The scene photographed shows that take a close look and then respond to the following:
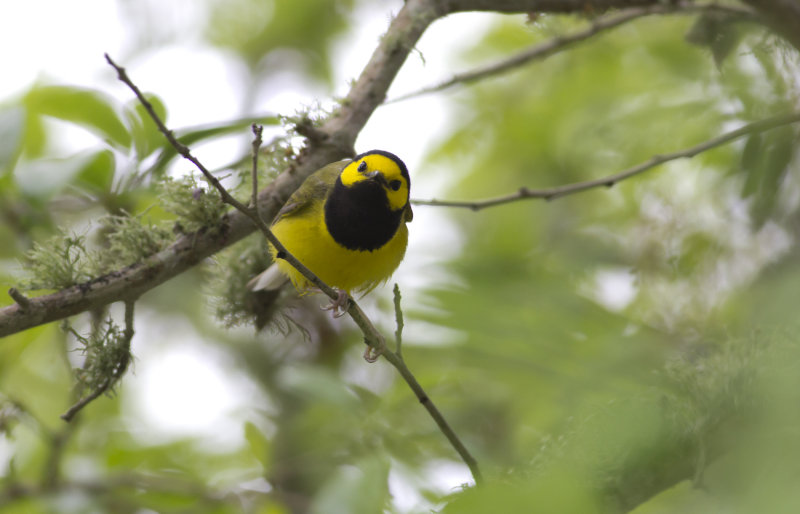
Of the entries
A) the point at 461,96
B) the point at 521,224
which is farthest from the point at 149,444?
the point at 461,96

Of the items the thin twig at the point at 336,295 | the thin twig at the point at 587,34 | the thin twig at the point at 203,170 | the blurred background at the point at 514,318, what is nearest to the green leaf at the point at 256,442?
the blurred background at the point at 514,318

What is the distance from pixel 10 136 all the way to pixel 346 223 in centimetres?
112

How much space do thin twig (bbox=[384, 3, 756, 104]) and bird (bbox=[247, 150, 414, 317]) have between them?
0.27m

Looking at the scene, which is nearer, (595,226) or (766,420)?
(766,420)

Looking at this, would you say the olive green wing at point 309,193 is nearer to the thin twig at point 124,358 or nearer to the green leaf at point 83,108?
the thin twig at point 124,358

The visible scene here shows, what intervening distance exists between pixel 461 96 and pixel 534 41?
546mm

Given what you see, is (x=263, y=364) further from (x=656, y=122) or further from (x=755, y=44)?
(x=755, y=44)

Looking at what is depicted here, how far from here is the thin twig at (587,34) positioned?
265 centimetres

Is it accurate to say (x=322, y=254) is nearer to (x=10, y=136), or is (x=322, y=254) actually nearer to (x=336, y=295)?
(x=336, y=295)

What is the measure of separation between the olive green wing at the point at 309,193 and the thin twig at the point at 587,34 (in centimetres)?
36

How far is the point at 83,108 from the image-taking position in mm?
2646

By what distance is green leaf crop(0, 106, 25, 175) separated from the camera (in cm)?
237

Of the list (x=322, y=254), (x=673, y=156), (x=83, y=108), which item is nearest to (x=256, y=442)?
(x=322, y=254)

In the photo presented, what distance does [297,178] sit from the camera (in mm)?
2191
